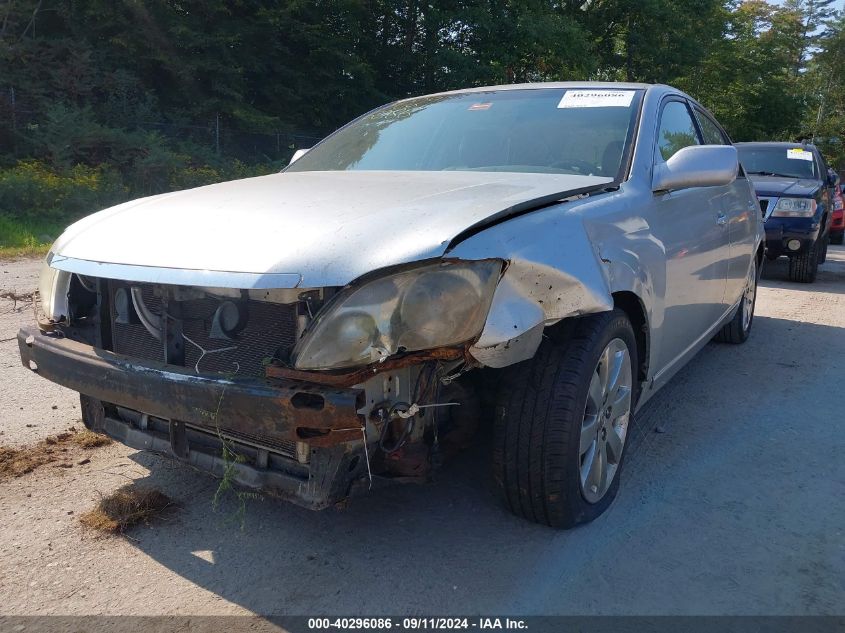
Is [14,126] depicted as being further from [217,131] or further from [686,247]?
[686,247]

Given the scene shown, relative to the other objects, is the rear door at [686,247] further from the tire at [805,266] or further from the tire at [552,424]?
the tire at [805,266]

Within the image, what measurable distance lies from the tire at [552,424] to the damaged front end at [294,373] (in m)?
0.18

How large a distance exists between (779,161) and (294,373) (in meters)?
9.82

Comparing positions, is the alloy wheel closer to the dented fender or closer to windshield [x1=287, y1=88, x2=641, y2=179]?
the dented fender

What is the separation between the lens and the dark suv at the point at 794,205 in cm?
864

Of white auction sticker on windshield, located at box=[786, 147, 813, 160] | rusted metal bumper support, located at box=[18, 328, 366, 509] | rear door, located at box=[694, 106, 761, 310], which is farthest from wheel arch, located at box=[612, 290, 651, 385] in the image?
white auction sticker on windshield, located at box=[786, 147, 813, 160]

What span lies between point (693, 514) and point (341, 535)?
137 centimetres

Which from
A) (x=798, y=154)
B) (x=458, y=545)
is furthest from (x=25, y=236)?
(x=798, y=154)

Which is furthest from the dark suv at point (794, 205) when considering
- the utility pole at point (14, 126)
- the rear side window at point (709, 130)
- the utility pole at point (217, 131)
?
the utility pole at point (14, 126)

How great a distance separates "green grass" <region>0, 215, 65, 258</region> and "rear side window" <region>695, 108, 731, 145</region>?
8.19 metres

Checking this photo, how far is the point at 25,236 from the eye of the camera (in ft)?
34.5

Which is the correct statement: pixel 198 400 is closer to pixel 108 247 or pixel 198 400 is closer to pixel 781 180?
pixel 108 247

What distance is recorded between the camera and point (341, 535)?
2.67m

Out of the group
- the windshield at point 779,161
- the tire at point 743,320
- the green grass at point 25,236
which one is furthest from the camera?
the windshield at point 779,161
